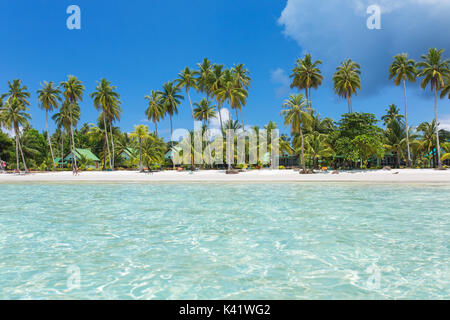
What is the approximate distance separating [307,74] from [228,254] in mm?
48512

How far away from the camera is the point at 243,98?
148 ft

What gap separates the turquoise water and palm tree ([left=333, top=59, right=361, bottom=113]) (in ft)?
127

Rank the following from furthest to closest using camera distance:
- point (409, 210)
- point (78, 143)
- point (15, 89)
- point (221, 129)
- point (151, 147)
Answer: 1. point (78, 143)
2. point (15, 89)
3. point (221, 129)
4. point (151, 147)
5. point (409, 210)

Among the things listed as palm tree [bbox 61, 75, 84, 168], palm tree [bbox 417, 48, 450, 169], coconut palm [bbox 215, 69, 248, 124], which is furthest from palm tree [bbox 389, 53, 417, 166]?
palm tree [bbox 61, 75, 84, 168]

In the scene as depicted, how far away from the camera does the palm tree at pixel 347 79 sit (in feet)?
148

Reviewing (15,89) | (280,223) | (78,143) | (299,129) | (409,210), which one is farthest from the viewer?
(78,143)

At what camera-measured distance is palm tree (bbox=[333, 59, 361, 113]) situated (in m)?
45.1

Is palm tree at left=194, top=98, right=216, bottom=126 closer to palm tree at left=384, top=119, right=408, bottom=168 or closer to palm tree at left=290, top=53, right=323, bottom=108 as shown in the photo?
palm tree at left=290, top=53, right=323, bottom=108

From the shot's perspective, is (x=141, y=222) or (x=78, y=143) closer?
(x=141, y=222)

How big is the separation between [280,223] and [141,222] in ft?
15.0

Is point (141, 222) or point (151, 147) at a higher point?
A: point (151, 147)

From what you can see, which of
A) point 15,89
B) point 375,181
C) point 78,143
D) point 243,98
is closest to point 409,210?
point 375,181

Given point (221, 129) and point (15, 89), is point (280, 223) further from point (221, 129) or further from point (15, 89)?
point (15, 89)

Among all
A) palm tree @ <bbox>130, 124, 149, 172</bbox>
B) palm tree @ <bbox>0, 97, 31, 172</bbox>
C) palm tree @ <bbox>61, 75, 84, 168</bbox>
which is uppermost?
palm tree @ <bbox>61, 75, 84, 168</bbox>
